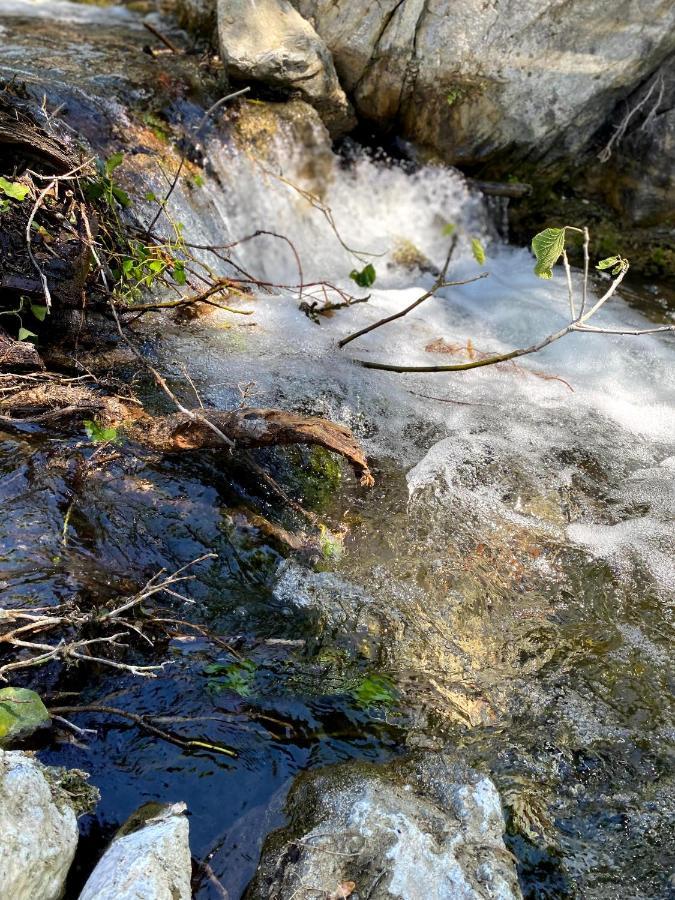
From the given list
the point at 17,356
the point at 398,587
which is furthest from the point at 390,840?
the point at 17,356

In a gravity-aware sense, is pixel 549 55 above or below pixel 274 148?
above

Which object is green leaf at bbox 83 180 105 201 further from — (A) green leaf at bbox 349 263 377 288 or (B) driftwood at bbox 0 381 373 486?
(A) green leaf at bbox 349 263 377 288

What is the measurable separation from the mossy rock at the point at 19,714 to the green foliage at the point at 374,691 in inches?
35.8

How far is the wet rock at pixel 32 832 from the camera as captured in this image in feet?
4.74

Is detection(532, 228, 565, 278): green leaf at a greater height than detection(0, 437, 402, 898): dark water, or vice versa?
detection(532, 228, 565, 278): green leaf

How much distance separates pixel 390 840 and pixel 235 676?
0.67 metres

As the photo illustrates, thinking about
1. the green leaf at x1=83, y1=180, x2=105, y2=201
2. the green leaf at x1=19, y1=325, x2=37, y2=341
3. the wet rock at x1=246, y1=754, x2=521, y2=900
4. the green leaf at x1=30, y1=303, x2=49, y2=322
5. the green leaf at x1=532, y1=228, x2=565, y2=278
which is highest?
the green leaf at x1=532, y1=228, x2=565, y2=278

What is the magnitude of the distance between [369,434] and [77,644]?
1777 mm

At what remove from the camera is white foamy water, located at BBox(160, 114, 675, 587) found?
3.14m

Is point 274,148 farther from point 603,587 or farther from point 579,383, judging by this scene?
point 603,587

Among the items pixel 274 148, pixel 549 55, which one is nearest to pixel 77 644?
pixel 274 148

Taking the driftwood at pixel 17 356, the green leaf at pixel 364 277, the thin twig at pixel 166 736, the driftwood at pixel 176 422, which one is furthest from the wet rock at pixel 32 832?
the green leaf at pixel 364 277

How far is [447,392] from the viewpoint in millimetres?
3717

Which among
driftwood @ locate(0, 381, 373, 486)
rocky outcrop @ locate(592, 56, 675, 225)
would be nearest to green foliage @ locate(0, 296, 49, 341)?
driftwood @ locate(0, 381, 373, 486)
